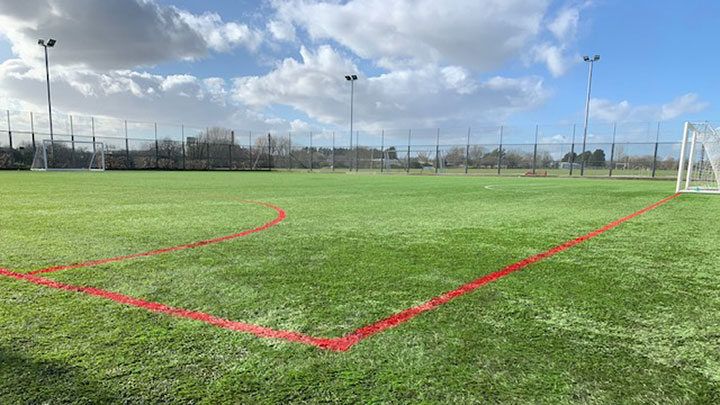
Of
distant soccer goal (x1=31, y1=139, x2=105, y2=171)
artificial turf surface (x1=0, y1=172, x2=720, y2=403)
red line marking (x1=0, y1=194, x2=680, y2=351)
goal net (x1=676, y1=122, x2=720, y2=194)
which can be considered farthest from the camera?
distant soccer goal (x1=31, y1=139, x2=105, y2=171)

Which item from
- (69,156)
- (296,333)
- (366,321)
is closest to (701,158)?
(366,321)

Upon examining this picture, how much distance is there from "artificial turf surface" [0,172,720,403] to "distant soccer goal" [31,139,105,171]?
27.4m

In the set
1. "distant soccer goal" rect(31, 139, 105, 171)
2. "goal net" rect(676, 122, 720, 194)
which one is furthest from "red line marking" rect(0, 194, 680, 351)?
"distant soccer goal" rect(31, 139, 105, 171)

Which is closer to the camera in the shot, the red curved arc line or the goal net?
the red curved arc line

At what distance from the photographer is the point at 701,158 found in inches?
469

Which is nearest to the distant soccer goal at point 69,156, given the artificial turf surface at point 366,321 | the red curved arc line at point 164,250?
the red curved arc line at point 164,250

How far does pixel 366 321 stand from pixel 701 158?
48.9 feet

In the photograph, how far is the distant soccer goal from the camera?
25.1 meters

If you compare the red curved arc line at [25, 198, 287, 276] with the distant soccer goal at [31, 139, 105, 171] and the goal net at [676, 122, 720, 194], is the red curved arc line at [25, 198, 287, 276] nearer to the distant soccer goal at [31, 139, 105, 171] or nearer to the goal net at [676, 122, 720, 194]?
the goal net at [676, 122, 720, 194]

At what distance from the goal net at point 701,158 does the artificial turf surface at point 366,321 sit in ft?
26.8

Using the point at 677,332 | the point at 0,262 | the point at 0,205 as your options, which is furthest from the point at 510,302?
the point at 0,205

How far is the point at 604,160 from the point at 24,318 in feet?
102

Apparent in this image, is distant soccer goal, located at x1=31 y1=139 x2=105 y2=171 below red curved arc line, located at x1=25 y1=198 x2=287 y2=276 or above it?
above

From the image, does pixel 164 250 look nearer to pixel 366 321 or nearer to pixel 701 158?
pixel 366 321
